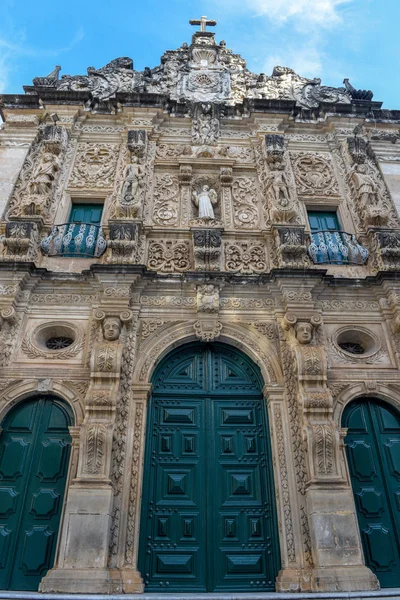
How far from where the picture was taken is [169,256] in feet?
29.0

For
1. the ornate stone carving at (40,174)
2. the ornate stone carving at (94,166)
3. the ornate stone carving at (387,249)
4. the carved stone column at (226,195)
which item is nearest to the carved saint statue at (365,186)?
the ornate stone carving at (387,249)

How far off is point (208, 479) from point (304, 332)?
286cm

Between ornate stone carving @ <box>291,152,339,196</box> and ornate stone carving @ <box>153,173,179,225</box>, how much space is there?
2.90m

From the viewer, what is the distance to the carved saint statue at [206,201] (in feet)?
30.1

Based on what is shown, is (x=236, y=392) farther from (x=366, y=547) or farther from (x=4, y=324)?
Answer: (x=4, y=324)

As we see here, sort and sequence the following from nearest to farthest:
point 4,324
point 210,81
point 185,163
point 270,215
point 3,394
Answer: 1. point 3,394
2. point 4,324
3. point 270,215
4. point 185,163
5. point 210,81

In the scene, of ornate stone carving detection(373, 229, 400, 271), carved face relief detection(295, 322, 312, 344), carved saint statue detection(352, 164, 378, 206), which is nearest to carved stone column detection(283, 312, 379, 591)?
carved face relief detection(295, 322, 312, 344)

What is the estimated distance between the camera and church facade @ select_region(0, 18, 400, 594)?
20.3 feet

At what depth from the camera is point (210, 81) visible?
1231 centimetres

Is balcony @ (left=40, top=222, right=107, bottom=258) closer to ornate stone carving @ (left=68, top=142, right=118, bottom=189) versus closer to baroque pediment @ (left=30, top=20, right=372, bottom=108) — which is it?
ornate stone carving @ (left=68, top=142, right=118, bottom=189)

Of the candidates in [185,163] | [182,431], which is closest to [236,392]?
[182,431]

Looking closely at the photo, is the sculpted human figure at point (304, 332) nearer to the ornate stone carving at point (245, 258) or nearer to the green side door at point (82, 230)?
the ornate stone carving at point (245, 258)

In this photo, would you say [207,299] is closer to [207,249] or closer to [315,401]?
[207,249]

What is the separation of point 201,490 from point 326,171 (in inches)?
307
